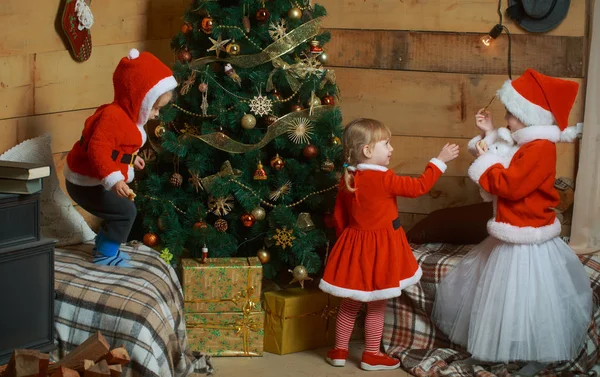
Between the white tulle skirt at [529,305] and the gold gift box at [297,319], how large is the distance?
676mm

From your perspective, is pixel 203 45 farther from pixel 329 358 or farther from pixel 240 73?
pixel 329 358

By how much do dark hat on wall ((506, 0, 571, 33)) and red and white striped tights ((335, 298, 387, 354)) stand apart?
4.89ft

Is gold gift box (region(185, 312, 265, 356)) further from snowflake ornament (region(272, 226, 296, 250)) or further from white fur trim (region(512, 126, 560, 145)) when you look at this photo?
white fur trim (region(512, 126, 560, 145))

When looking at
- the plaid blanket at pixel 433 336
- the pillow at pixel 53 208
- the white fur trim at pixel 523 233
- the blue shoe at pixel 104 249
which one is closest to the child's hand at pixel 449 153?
the white fur trim at pixel 523 233

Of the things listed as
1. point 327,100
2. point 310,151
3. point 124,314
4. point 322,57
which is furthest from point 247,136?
point 124,314

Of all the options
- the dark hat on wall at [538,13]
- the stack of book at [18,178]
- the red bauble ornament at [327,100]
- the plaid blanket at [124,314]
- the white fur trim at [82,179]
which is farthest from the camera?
the dark hat on wall at [538,13]

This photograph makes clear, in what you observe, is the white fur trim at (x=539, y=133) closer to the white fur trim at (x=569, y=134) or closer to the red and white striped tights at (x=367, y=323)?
the white fur trim at (x=569, y=134)

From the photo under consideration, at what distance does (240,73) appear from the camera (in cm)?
361

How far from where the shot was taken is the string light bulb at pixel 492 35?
Result: 3932mm

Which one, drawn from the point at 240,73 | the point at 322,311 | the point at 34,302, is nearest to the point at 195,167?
the point at 240,73

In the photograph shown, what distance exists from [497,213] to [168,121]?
1.43m

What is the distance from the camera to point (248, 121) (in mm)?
3543

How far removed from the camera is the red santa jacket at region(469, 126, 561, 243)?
3.18m

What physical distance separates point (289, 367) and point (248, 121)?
1047 millimetres
